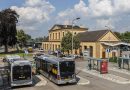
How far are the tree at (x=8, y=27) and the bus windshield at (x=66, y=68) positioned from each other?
52.0m

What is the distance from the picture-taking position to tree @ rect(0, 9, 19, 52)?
77375 mm

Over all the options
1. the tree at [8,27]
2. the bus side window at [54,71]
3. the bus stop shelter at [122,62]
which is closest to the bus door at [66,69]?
the bus side window at [54,71]

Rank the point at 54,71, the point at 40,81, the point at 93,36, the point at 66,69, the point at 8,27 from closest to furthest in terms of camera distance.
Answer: the point at 66,69 < the point at 54,71 < the point at 40,81 < the point at 93,36 < the point at 8,27

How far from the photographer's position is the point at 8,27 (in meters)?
77.2

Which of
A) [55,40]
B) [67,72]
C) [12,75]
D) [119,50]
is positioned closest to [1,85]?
[12,75]

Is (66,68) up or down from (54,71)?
up

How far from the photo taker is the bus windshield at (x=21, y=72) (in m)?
26.8

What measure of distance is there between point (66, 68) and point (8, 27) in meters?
52.1

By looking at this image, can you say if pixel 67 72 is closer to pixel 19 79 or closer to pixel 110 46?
pixel 19 79

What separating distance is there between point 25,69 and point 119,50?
4052cm

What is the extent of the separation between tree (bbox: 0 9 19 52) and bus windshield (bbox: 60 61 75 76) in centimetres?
5199

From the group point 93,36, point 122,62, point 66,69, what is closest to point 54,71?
point 66,69

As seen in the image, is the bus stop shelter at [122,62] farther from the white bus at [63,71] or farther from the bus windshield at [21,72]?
the bus windshield at [21,72]

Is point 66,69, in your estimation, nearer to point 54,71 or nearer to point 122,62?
point 54,71
